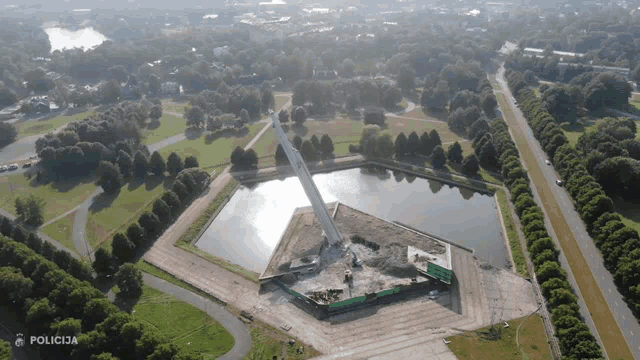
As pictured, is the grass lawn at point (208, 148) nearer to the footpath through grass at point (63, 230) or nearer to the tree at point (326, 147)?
the tree at point (326, 147)

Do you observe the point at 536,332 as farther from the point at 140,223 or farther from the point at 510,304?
the point at 140,223

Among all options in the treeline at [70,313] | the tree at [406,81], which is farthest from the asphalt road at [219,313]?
the tree at [406,81]

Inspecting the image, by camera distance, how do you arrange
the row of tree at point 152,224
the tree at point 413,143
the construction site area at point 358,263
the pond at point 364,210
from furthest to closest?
the tree at point 413,143
the pond at point 364,210
the row of tree at point 152,224
the construction site area at point 358,263

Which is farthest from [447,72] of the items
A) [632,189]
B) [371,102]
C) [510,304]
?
[510,304]

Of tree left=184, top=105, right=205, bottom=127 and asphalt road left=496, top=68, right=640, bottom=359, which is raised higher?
asphalt road left=496, top=68, right=640, bottom=359

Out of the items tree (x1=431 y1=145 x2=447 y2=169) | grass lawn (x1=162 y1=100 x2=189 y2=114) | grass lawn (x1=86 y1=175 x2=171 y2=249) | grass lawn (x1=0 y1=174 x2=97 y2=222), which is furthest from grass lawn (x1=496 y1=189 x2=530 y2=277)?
grass lawn (x1=162 y1=100 x2=189 y2=114)

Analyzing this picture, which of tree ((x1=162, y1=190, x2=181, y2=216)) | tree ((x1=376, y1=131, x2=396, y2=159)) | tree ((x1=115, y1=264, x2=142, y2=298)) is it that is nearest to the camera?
tree ((x1=115, y1=264, x2=142, y2=298))

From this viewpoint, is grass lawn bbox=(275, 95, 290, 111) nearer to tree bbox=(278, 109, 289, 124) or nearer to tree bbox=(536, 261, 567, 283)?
tree bbox=(278, 109, 289, 124)
